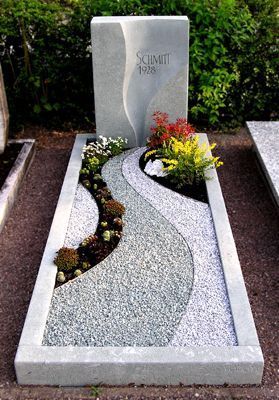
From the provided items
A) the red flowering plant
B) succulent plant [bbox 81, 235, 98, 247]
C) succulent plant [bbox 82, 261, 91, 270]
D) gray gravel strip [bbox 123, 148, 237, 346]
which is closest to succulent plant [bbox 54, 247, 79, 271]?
succulent plant [bbox 82, 261, 91, 270]

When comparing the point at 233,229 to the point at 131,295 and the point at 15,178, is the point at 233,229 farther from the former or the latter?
the point at 15,178

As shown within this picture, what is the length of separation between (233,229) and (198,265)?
1.09 m

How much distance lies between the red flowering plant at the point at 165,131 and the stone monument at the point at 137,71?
0.76 feet

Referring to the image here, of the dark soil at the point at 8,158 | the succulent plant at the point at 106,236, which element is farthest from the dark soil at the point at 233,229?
the succulent plant at the point at 106,236

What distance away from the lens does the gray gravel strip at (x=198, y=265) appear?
12.9 feet

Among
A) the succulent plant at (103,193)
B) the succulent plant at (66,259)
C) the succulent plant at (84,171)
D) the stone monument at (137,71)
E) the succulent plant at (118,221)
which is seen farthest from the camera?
the stone monument at (137,71)

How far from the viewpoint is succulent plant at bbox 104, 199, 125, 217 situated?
17.5 feet

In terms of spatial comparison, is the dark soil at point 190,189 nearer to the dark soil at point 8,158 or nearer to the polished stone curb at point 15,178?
the polished stone curb at point 15,178

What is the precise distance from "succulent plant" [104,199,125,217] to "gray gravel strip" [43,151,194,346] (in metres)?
0.18

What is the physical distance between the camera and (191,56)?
7391 mm

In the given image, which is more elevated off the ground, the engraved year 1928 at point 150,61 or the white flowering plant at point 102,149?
the engraved year 1928 at point 150,61

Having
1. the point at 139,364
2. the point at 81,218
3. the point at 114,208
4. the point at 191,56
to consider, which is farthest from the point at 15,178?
the point at 139,364

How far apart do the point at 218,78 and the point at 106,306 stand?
4.20 m

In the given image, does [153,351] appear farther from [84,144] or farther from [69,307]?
[84,144]
